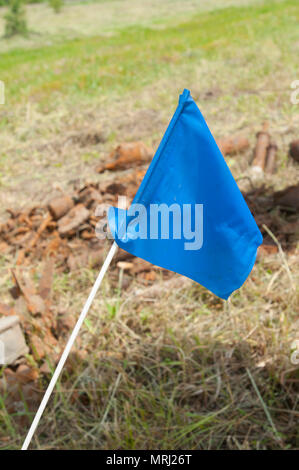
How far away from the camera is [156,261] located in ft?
4.14

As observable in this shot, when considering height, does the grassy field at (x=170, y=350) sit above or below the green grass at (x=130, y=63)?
below

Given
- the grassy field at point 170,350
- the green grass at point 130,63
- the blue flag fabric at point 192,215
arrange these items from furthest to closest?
the green grass at point 130,63
the grassy field at point 170,350
the blue flag fabric at point 192,215

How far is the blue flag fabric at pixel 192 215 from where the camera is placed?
46.4 inches

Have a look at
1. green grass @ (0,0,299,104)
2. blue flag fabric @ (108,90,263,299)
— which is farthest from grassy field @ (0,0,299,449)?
green grass @ (0,0,299,104)

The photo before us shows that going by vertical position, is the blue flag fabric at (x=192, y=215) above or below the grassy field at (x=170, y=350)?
above

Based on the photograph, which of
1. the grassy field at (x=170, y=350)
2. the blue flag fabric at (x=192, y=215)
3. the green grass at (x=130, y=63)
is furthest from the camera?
the green grass at (x=130, y=63)

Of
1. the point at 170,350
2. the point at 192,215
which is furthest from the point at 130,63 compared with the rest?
the point at 192,215
